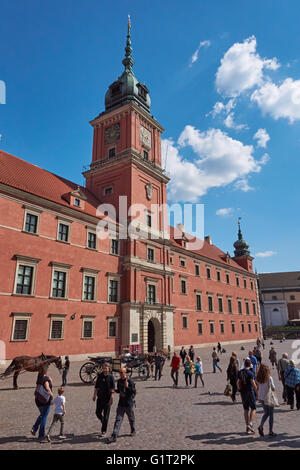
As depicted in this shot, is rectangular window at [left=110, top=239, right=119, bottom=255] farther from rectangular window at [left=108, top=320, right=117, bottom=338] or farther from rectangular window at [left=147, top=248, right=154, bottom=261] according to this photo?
rectangular window at [left=108, top=320, right=117, bottom=338]

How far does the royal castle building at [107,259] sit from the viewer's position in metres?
20.3

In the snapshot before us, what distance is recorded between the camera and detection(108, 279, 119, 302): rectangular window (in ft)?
88.4

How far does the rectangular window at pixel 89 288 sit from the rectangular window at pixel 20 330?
17.8 ft

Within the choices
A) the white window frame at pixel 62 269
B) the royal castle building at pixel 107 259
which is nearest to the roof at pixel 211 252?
the royal castle building at pixel 107 259

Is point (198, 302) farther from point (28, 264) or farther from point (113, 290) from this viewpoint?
point (28, 264)

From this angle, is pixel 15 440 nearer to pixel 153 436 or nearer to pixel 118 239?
pixel 153 436

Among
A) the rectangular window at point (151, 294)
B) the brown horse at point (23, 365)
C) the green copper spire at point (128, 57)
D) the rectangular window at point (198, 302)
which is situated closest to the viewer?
the brown horse at point (23, 365)

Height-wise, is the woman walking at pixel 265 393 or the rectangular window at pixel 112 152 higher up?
the rectangular window at pixel 112 152

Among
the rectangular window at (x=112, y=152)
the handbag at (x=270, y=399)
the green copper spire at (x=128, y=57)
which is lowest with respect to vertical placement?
the handbag at (x=270, y=399)

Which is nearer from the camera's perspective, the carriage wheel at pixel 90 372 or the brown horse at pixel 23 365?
the brown horse at pixel 23 365

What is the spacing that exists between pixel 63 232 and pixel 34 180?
511 cm

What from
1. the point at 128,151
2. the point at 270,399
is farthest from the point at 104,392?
the point at 128,151

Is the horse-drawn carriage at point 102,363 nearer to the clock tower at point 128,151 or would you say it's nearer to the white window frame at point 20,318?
the white window frame at point 20,318
